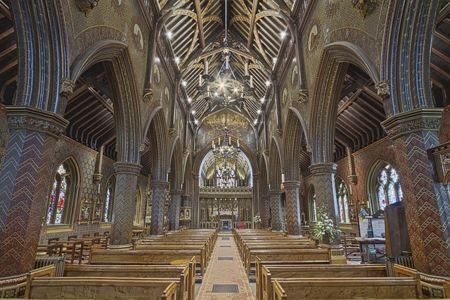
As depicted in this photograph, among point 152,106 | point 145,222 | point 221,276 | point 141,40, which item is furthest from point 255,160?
point 221,276

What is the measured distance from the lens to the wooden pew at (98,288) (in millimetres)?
2920

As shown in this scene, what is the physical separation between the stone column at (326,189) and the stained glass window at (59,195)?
41.7ft

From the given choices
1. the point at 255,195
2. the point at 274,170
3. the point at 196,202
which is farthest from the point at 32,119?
the point at 255,195

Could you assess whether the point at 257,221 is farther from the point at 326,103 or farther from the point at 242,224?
the point at 326,103

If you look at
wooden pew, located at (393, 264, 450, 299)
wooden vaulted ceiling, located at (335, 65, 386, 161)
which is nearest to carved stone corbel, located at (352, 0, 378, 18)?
wooden vaulted ceiling, located at (335, 65, 386, 161)

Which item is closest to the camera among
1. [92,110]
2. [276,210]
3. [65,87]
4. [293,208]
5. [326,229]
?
[65,87]

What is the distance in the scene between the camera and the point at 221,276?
673 cm

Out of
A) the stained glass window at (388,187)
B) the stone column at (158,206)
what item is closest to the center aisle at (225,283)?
the stone column at (158,206)

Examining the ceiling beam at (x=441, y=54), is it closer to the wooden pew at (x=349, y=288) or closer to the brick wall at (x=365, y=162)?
the brick wall at (x=365, y=162)

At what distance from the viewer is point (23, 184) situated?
15.9ft

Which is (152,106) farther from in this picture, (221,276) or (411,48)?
(411,48)

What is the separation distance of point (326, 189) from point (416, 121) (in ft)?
16.2

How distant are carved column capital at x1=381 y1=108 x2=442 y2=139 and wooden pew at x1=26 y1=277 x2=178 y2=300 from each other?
4.90m

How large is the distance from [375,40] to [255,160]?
20114 millimetres
